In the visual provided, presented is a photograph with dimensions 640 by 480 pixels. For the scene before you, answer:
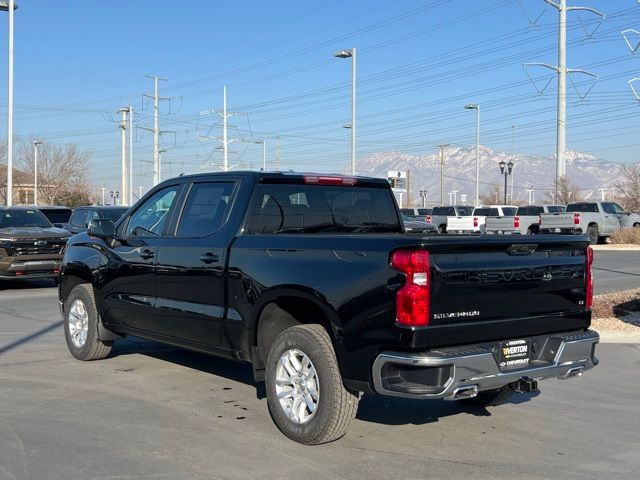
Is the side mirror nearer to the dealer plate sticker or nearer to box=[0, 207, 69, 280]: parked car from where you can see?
the dealer plate sticker

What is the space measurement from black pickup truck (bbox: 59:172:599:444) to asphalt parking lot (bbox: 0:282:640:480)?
13.9 inches

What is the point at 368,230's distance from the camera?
694 cm

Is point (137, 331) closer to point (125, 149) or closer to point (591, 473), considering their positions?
point (591, 473)

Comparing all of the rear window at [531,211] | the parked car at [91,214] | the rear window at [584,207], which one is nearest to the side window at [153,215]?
the parked car at [91,214]

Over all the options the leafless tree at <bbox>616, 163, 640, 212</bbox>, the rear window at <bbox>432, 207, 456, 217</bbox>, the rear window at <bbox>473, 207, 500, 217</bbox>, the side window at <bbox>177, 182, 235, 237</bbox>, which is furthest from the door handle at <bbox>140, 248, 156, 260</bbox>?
the leafless tree at <bbox>616, 163, 640, 212</bbox>

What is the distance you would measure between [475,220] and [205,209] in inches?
1054

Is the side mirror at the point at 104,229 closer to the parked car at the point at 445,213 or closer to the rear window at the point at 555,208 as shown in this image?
the rear window at the point at 555,208

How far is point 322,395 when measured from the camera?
17.1ft

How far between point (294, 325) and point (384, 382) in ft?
3.88

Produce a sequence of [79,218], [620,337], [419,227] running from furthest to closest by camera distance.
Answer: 1. [419,227]
2. [79,218]
3. [620,337]

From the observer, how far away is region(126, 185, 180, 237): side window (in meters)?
7.11

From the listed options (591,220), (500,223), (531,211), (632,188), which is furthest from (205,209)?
(632,188)

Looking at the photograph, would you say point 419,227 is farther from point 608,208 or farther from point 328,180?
point 328,180

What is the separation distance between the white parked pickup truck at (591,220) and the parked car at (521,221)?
1.18 meters
